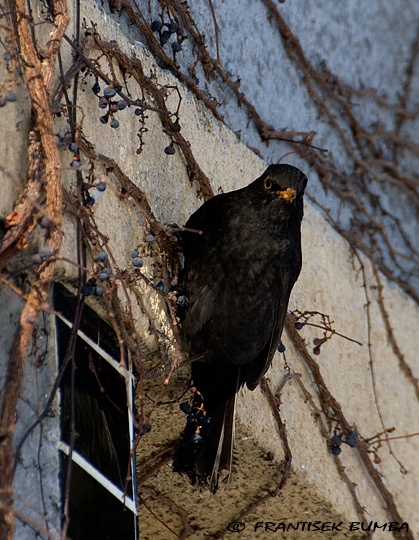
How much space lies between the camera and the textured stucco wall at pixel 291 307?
2671 millimetres

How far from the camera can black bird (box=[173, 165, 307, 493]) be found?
2.88 metres

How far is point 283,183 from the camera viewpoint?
2930mm

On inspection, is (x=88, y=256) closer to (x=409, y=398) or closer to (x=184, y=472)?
(x=184, y=472)

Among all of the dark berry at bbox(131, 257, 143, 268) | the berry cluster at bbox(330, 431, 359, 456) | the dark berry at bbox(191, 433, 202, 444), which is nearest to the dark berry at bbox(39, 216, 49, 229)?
the dark berry at bbox(131, 257, 143, 268)

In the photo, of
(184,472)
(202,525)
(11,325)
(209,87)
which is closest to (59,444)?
(11,325)

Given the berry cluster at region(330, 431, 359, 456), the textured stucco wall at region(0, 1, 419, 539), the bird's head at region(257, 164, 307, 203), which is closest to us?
the textured stucco wall at region(0, 1, 419, 539)

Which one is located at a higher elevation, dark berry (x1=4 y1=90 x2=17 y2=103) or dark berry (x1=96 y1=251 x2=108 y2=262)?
dark berry (x1=4 y1=90 x2=17 y2=103)

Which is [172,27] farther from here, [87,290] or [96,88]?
[87,290]

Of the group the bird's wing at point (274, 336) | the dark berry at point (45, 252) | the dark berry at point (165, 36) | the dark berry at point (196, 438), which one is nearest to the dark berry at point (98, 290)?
the dark berry at point (45, 252)

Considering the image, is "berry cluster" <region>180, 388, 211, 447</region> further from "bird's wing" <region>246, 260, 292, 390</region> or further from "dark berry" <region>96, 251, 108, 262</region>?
"dark berry" <region>96, 251, 108, 262</region>

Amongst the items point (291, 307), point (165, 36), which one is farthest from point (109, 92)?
point (291, 307)

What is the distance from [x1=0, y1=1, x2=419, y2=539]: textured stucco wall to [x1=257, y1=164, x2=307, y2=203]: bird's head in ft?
0.85

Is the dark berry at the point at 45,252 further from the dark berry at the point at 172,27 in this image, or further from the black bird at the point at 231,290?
the dark berry at the point at 172,27

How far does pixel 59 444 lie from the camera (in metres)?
2.07
